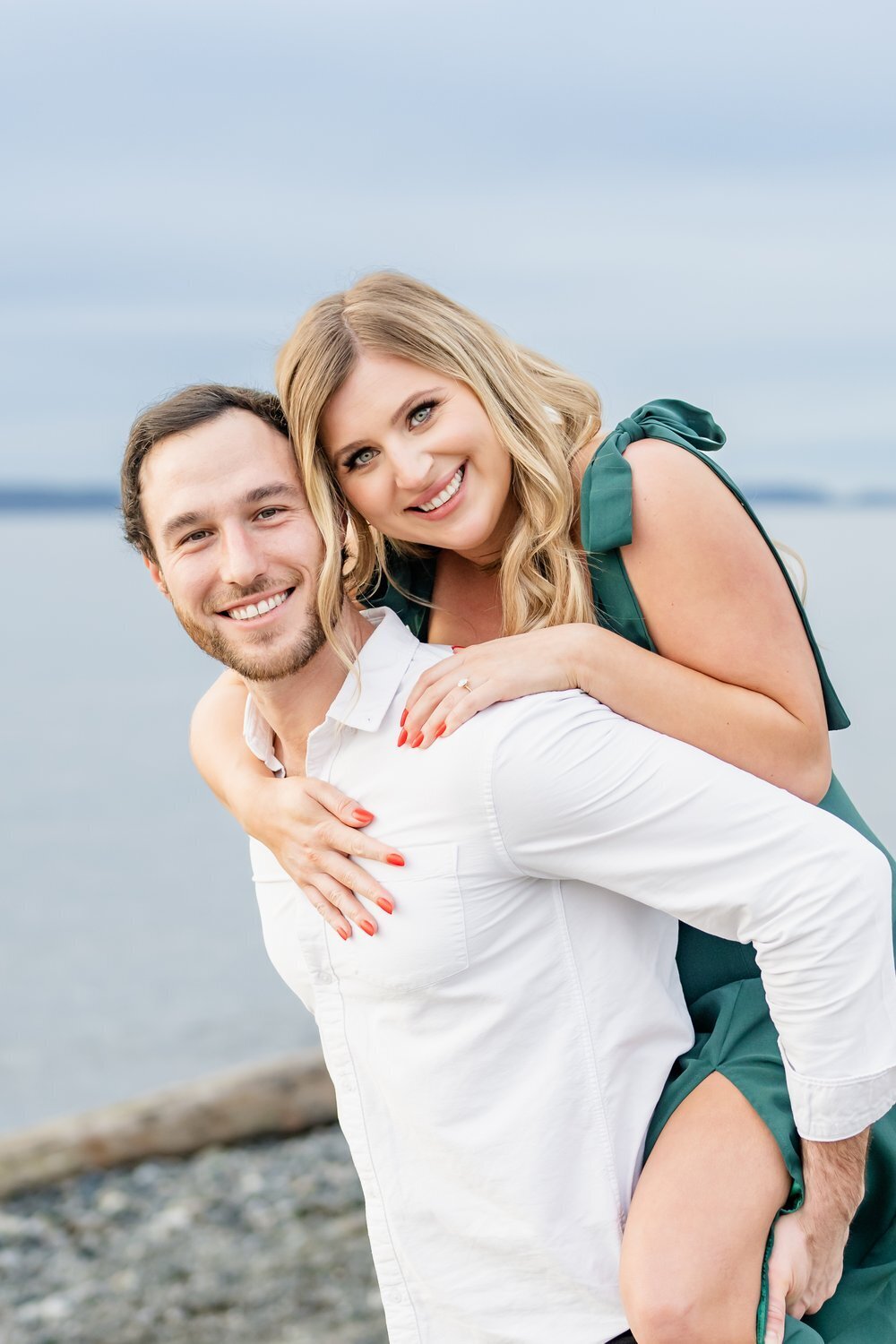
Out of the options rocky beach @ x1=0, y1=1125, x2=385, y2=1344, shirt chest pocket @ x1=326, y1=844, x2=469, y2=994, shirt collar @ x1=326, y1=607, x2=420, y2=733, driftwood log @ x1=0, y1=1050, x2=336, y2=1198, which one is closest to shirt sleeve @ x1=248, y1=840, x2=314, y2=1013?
shirt chest pocket @ x1=326, y1=844, x2=469, y2=994

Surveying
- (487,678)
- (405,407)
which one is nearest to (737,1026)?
(487,678)

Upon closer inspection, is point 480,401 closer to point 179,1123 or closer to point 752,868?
point 752,868

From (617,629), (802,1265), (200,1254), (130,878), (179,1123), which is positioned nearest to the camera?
(802,1265)

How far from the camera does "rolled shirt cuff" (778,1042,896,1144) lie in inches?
83.0

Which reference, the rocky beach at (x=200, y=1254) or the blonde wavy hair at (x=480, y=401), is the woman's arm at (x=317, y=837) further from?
the rocky beach at (x=200, y=1254)

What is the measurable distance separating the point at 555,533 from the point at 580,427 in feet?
1.08

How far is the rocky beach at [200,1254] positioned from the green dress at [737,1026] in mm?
3150

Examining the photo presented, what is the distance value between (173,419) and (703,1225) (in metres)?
1.56

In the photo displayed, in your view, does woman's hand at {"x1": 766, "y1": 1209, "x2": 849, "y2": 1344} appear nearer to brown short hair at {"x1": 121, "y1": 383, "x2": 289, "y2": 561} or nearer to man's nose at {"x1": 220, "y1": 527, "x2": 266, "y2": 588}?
man's nose at {"x1": 220, "y1": 527, "x2": 266, "y2": 588}

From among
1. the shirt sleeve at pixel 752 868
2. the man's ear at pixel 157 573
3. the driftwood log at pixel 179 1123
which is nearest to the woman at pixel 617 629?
the shirt sleeve at pixel 752 868

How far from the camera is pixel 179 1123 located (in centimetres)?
614

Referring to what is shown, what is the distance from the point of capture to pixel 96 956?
11102 millimetres

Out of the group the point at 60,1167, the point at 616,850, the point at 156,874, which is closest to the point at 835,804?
the point at 616,850

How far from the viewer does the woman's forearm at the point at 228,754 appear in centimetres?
272
